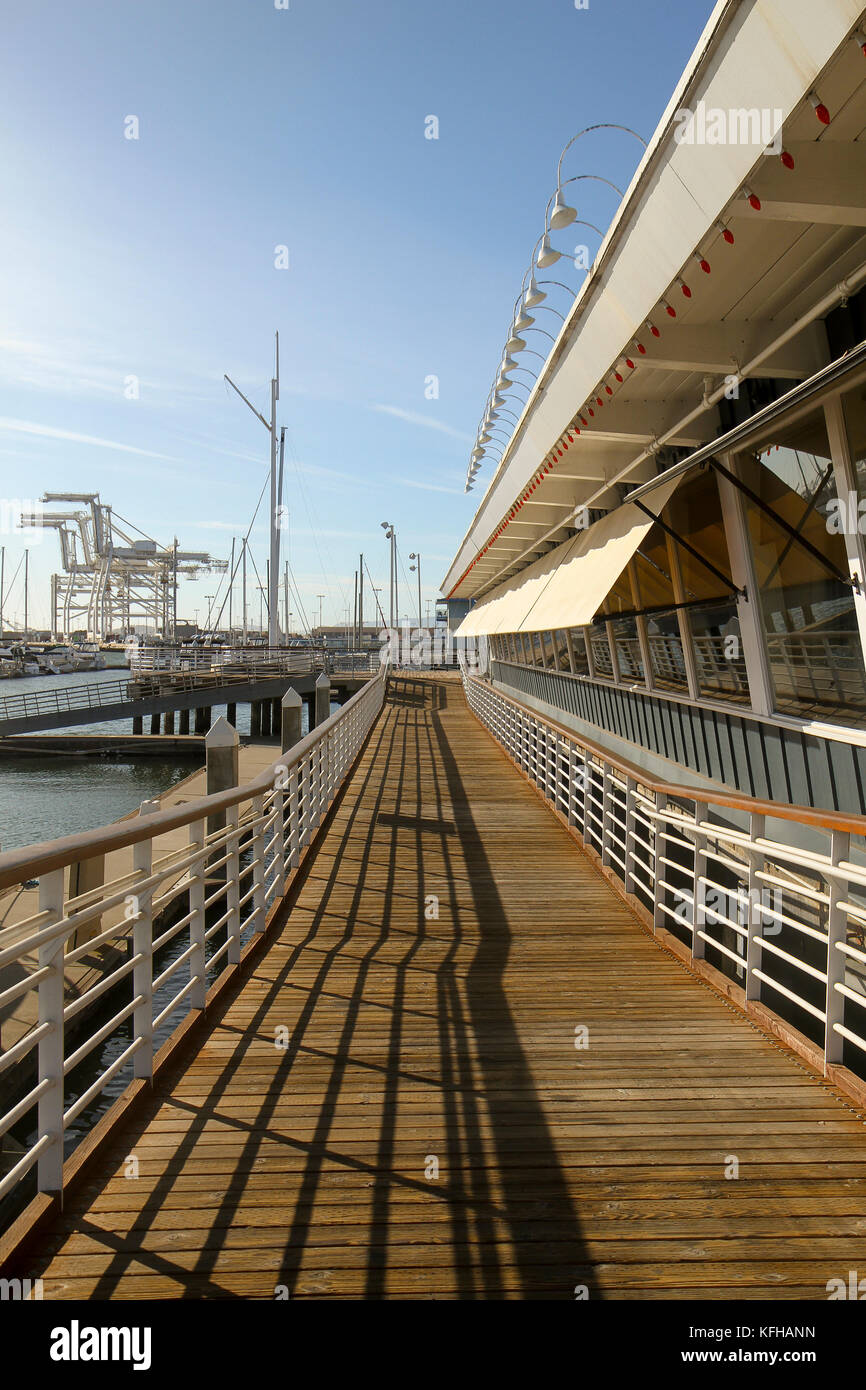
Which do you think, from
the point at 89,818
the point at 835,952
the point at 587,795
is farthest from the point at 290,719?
the point at 835,952

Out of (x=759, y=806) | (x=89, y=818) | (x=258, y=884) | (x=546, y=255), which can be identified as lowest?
(x=89, y=818)

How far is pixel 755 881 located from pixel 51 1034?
3.15m

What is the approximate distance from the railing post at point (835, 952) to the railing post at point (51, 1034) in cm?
279

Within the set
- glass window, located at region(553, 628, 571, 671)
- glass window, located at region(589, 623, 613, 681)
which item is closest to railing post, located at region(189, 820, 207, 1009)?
glass window, located at region(589, 623, 613, 681)

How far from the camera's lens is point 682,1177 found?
9.52 feet

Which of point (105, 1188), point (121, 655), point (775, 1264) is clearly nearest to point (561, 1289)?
point (775, 1264)

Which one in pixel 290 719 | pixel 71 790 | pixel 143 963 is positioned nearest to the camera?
pixel 143 963

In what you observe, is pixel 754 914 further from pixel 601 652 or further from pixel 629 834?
pixel 601 652

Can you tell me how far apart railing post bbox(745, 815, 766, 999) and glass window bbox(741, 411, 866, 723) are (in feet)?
6.57

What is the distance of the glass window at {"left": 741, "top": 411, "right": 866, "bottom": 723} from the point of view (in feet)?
19.5

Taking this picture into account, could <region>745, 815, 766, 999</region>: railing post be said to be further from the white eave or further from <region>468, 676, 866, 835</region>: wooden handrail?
the white eave

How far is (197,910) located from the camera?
13.6ft

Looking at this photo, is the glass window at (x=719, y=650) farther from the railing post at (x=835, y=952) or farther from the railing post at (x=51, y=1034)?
the railing post at (x=51, y=1034)

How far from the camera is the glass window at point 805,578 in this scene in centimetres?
595
